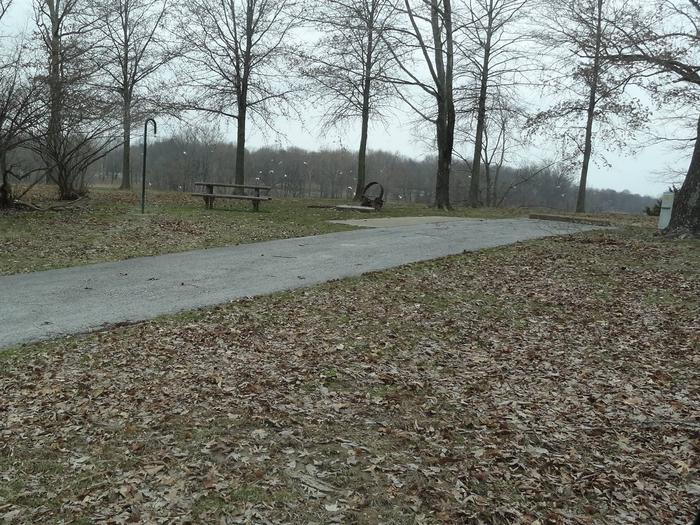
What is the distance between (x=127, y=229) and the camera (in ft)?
40.2

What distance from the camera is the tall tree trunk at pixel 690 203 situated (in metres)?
11.5

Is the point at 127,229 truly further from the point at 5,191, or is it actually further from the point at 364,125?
the point at 364,125

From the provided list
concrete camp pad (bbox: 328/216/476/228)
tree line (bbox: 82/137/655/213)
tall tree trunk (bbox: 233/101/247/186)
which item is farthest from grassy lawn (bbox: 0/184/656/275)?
tree line (bbox: 82/137/655/213)

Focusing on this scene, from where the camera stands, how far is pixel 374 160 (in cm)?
5950

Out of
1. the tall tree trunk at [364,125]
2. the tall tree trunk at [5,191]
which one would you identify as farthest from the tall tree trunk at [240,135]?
the tall tree trunk at [5,191]

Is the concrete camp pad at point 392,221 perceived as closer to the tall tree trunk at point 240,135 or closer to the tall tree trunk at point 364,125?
the tall tree trunk at point 364,125

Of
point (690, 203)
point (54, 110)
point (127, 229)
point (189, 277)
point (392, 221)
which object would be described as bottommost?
point (189, 277)

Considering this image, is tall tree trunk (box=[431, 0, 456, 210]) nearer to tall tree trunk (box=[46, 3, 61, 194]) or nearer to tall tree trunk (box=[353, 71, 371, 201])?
tall tree trunk (box=[353, 71, 371, 201])

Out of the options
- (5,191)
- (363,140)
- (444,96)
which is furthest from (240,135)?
(5,191)

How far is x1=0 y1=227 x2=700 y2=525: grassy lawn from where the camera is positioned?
10.2ft

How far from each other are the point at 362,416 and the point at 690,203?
10380 millimetres

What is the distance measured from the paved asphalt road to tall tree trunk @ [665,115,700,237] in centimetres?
321

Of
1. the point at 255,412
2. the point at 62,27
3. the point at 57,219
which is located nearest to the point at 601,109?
the point at 255,412

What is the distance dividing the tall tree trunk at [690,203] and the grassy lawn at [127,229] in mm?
7252
